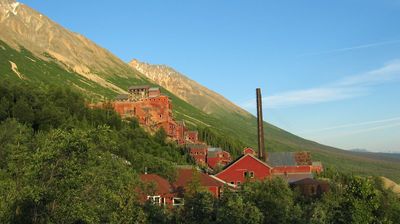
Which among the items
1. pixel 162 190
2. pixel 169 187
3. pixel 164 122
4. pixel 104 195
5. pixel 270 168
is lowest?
pixel 104 195

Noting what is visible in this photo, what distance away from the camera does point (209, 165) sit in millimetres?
129625

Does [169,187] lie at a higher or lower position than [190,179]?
lower

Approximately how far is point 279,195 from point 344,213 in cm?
638

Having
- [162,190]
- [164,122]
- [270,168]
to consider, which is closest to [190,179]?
[162,190]

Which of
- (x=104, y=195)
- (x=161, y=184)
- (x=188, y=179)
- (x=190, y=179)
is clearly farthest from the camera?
(x=188, y=179)

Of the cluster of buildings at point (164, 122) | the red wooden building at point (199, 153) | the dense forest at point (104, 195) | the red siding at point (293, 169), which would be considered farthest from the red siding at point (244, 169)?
the cluster of buildings at point (164, 122)

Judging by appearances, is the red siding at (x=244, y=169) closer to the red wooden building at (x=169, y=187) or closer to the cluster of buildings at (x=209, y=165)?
the cluster of buildings at (x=209, y=165)

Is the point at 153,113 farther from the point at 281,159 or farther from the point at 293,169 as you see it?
the point at 293,169

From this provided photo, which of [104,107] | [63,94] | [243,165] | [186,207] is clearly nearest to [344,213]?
[186,207]

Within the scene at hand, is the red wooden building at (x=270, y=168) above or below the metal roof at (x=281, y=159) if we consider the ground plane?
below

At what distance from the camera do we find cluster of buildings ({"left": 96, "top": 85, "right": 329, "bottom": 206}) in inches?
2077

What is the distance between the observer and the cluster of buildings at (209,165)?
52750 mm

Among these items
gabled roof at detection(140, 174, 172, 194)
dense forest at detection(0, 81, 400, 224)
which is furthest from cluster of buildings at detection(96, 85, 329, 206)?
dense forest at detection(0, 81, 400, 224)

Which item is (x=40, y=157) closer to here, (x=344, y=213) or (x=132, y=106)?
(x=344, y=213)
